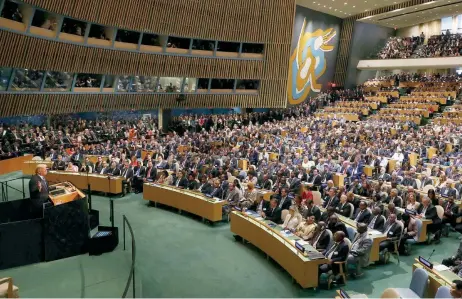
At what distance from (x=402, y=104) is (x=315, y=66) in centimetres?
681

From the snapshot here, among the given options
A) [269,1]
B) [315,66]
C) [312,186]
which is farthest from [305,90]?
[312,186]

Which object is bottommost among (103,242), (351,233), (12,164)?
(103,242)

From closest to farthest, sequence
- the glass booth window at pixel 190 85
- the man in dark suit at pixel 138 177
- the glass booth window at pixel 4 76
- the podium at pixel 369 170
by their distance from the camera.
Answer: the man in dark suit at pixel 138 177, the podium at pixel 369 170, the glass booth window at pixel 4 76, the glass booth window at pixel 190 85

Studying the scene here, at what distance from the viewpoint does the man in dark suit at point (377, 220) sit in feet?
23.5

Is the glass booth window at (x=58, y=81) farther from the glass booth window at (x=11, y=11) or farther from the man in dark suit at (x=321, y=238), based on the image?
the man in dark suit at (x=321, y=238)

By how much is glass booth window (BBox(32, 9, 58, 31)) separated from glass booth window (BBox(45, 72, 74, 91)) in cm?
183

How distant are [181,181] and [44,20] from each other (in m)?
9.02

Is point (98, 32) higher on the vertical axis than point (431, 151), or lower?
higher

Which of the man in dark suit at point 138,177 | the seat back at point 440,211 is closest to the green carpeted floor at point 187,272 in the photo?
the seat back at point 440,211

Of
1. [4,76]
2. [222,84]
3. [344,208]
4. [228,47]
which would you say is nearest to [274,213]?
[344,208]

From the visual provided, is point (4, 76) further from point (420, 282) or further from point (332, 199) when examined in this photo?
point (420, 282)

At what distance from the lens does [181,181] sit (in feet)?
34.8

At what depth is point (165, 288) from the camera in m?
6.00

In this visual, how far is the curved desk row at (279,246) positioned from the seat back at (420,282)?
1.33 metres
